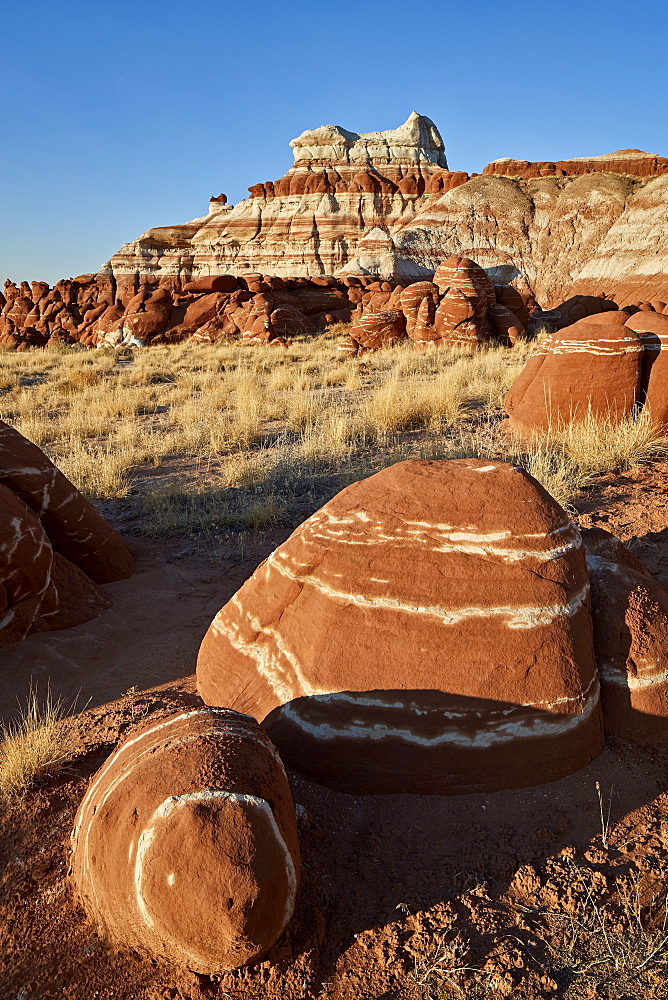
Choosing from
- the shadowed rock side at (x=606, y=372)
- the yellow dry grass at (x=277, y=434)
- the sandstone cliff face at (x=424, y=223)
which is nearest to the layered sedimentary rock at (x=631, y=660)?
the yellow dry grass at (x=277, y=434)

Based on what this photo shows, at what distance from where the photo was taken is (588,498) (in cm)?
552

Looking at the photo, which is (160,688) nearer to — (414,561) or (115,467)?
(414,561)

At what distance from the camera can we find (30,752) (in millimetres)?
2486

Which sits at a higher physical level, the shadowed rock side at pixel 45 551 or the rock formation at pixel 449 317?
the rock formation at pixel 449 317

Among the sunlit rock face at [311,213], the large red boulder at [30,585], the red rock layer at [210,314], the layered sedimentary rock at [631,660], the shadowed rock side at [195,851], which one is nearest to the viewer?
the shadowed rock side at [195,851]

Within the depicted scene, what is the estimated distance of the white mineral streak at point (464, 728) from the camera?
7.50 feet

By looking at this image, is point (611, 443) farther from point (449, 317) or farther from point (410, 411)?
point (449, 317)

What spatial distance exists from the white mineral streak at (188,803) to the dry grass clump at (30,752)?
1.02 meters

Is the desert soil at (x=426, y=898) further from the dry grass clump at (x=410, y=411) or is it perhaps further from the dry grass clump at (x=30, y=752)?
the dry grass clump at (x=410, y=411)

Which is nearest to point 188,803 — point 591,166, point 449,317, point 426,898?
point 426,898

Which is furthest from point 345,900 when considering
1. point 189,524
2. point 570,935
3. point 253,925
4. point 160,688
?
point 189,524

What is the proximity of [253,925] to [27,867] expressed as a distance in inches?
37.9

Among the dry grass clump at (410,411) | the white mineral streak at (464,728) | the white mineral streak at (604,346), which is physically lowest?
the white mineral streak at (464,728)

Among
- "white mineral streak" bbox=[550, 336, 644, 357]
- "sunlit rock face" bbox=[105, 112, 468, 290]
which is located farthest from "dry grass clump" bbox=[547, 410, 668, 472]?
"sunlit rock face" bbox=[105, 112, 468, 290]
